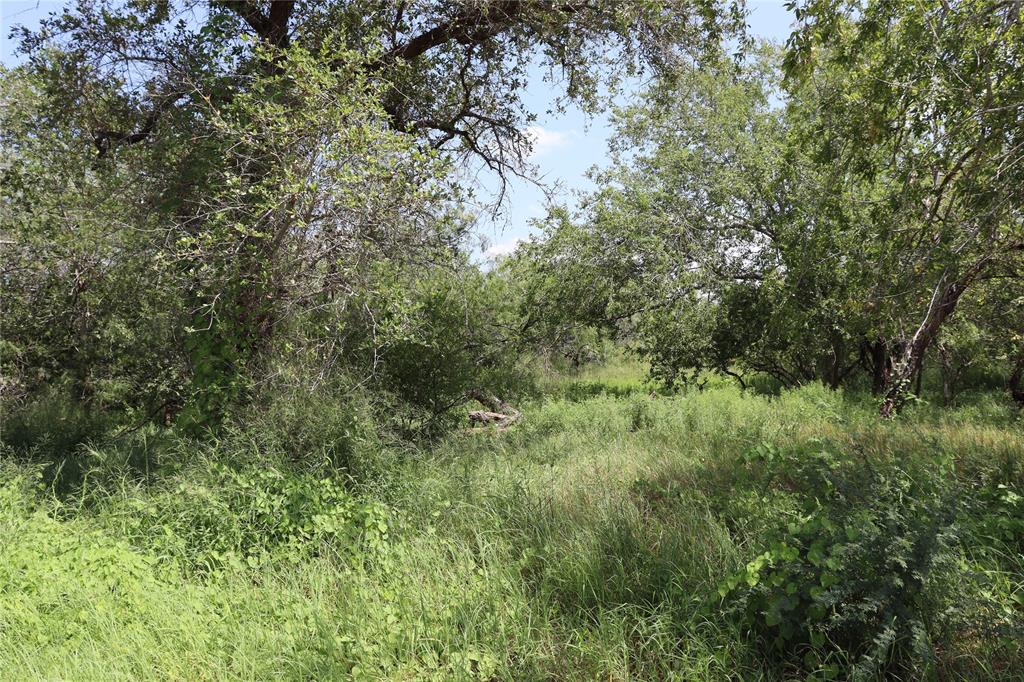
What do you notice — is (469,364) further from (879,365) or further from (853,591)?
(879,365)

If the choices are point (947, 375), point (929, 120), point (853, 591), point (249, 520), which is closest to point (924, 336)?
point (929, 120)

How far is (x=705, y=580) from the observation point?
345cm

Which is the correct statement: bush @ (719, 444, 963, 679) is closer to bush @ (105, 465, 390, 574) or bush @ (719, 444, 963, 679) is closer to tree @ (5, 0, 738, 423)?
bush @ (105, 465, 390, 574)

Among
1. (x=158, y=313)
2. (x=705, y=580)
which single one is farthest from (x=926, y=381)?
(x=158, y=313)

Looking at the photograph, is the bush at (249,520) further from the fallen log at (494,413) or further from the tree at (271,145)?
the fallen log at (494,413)

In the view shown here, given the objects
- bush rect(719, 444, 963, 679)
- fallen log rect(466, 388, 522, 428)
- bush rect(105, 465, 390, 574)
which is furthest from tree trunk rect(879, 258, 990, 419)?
bush rect(105, 465, 390, 574)

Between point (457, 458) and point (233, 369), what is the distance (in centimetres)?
272

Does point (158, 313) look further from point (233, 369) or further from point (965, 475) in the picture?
point (965, 475)

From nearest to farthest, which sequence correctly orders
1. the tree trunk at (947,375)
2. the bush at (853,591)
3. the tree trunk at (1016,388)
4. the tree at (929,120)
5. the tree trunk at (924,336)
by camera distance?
the bush at (853,591) → the tree at (929,120) → the tree trunk at (924,336) → the tree trunk at (1016,388) → the tree trunk at (947,375)

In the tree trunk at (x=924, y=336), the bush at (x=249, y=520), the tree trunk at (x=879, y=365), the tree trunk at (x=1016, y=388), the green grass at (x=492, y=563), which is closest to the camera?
the green grass at (x=492, y=563)

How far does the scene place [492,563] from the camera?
4.07m

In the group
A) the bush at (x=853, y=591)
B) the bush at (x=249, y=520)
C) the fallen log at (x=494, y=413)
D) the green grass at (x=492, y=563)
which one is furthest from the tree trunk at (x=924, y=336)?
the bush at (x=249, y=520)

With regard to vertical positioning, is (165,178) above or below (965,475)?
above

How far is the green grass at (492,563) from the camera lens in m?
3.01
